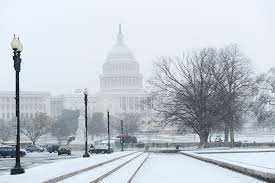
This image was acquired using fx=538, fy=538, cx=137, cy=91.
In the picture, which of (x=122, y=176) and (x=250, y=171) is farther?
(x=122, y=176)

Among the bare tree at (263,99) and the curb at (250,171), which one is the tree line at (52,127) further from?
the curb at (250,171)

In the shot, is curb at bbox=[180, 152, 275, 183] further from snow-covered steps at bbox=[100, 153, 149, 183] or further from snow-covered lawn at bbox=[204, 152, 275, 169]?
snow-covered steps at bbox=[100, 153, 149, 183]

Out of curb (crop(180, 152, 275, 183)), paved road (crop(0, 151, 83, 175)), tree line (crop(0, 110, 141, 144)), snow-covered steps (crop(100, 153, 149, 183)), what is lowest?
paved road (crop(0, 151, 83, 175))

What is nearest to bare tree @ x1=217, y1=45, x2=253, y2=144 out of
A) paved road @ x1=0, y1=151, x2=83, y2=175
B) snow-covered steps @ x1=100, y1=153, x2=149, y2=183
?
paved road @ x1=0, y1=151, x2=83, y2=175

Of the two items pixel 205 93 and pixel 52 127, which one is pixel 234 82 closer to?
pixel 205 93

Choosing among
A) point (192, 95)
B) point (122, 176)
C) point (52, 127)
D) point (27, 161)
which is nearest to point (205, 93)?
point (192, 95)

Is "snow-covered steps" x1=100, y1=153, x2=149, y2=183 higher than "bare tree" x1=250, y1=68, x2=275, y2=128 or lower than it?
lower

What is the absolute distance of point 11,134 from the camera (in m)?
141

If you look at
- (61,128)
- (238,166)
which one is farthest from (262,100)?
(61,128)

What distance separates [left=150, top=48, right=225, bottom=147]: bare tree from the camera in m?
60.1

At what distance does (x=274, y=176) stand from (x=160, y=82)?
48.3m

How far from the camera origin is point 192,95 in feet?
199

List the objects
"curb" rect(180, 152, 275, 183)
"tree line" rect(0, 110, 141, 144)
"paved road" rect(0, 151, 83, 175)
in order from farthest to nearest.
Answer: "tree line" rect(0, 110, 141, 144)
"paved road" rect(0, 151, 83, 175)
"curb" rect(180, 152, 275, 183)

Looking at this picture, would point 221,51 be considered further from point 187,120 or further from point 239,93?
point 187,120
